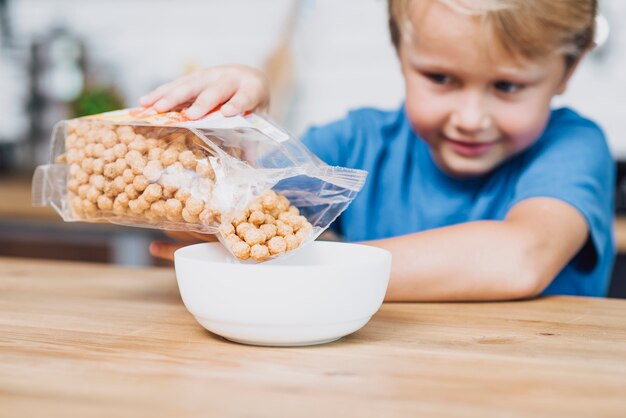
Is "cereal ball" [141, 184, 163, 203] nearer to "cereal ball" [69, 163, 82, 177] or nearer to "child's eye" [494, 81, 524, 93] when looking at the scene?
"cereal ball" [69, 163, 82, 177]

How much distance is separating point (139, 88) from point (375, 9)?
0.90 meters

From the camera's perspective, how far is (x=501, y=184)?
1254 mm

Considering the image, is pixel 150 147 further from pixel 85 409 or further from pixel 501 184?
pixel 501 184

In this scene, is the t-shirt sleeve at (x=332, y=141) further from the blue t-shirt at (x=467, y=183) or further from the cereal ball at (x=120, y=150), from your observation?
the cereal ball at (x=120, y=150)

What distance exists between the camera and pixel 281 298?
0.61 meters

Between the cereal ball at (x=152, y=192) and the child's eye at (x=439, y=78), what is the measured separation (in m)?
0.53

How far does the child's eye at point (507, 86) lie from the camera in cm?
108

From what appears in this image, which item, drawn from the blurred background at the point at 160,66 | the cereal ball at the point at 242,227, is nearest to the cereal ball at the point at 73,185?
the cereal ball at the point at 242,227

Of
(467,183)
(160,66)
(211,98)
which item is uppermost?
(211,98)

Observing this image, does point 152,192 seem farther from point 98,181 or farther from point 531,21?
point 531,21

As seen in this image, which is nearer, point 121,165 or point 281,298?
point 281,298

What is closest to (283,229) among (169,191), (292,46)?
(169,191)

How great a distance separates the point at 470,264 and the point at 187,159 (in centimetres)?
36

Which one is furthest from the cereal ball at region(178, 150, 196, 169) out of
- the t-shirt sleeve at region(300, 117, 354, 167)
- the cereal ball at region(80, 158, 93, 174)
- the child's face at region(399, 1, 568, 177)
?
the t-shirt sleeve at region(300, 117, 354, 167)
